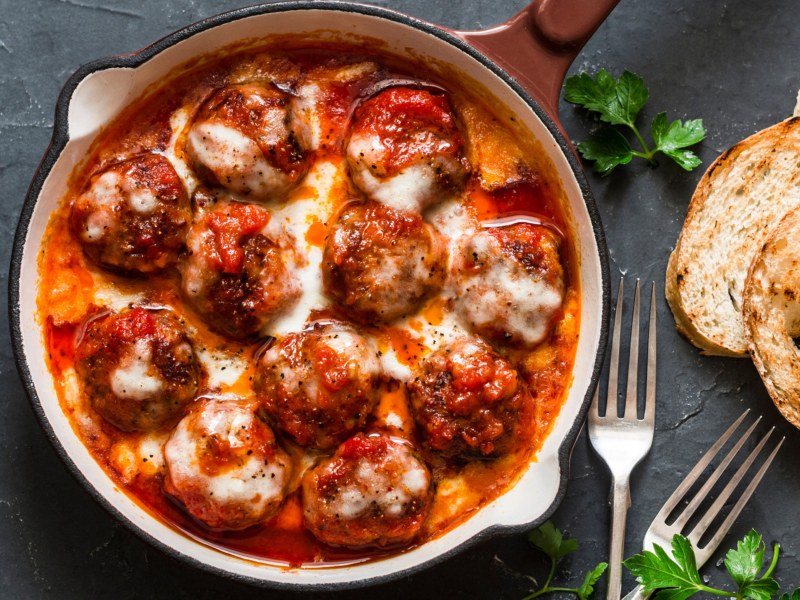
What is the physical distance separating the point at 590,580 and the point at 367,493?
3.53 ft

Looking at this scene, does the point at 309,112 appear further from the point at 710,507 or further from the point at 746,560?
the point at 746,560

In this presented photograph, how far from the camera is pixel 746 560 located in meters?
3.89

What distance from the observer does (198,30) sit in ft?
11.5

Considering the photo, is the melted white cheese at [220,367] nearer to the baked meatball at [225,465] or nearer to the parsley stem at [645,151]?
the baked meatball at [225,465]

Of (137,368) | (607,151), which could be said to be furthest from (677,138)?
(137,368)

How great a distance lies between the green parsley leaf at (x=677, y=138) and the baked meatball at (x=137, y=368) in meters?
2.04

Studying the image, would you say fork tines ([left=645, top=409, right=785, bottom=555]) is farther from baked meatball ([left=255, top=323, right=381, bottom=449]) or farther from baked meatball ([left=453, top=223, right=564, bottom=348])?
baked meatball ([left=255, top=323, right=381, bottom=449])

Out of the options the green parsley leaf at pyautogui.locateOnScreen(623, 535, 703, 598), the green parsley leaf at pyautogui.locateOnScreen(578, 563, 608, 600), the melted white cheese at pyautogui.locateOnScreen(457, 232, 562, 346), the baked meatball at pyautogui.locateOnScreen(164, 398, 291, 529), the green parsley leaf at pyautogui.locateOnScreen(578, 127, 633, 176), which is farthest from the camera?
the green parsley leaf at pyautogui.locateOnScreen(578, 127, 633, 176)

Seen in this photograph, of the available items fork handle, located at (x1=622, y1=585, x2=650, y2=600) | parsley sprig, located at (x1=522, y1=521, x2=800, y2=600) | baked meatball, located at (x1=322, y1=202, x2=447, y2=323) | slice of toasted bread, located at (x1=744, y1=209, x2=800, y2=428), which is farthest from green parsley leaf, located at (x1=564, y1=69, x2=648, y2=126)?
fork handle, located at (x1=622, y1=585, x2=650, y2=600)

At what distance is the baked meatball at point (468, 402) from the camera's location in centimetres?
354

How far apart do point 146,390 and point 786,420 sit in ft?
8.52

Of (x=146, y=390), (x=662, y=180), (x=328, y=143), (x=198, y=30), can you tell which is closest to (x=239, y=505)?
(x=146, y=390)

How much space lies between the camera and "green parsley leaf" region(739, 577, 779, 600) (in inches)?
Result: 151

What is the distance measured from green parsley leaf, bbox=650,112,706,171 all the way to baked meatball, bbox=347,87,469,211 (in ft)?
2.94
